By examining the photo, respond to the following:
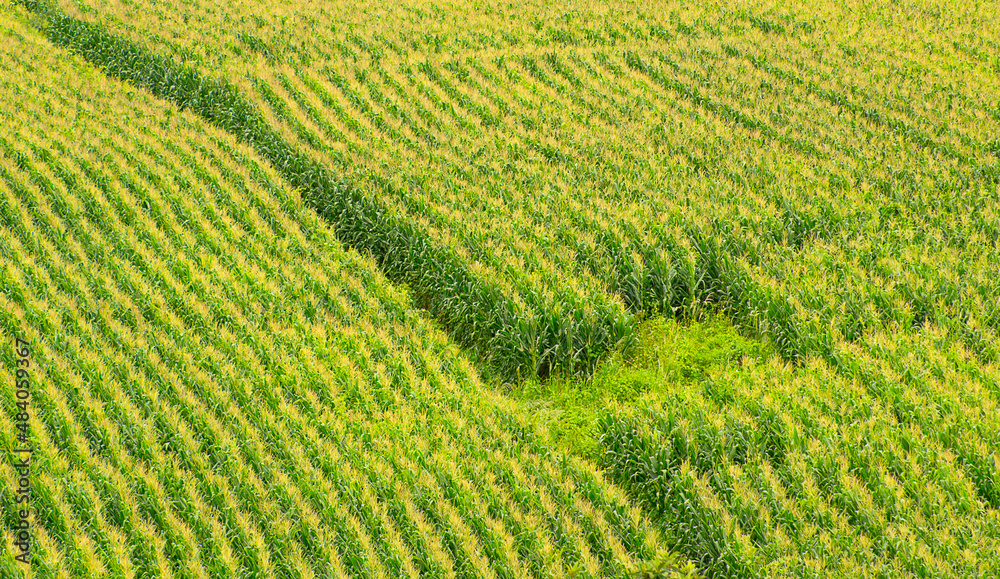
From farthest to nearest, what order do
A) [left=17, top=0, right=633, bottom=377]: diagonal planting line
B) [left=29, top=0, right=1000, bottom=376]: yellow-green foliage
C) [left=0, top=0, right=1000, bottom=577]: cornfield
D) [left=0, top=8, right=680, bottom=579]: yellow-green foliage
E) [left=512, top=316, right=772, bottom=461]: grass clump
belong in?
[left=29, top=0, right=1000, bottom=376]: yellow-green foliage < [left=17, top=0, right=633, bottom=377]: diagonal planting line < [left=512, top=316, right=772, bottom=461]: grass clump < [left=0, top=0, right=1000, bottom=577]: cornfield < [left=0, top=8, right=680, bottom=579]: yellow-green foliage

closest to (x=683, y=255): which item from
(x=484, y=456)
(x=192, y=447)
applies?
(x=484, y=456)

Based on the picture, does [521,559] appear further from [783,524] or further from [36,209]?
[36,209]

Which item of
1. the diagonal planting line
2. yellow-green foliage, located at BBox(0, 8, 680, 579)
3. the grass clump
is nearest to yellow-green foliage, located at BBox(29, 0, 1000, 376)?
the diagonal planting line

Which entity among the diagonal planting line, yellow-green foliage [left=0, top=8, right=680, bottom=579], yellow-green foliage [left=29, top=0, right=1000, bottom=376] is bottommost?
yellow-green foliage [left=0, top=8, right=680, bottom=579]

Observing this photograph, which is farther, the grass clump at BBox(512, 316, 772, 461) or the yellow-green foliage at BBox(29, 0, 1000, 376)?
the yellow-green foliage at BBox(29, 0, 1000, 376)

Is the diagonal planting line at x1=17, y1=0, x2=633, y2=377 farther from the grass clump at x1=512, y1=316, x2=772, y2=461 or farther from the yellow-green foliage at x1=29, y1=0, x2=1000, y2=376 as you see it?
the grass clump at x1=512, y1=316, x2=772, y2=461
